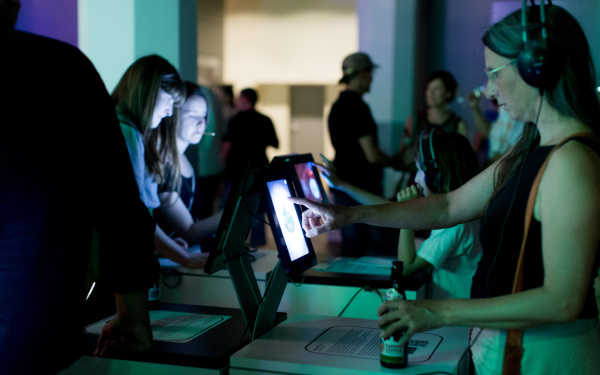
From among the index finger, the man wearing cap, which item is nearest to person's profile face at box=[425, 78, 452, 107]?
the man wearing cap

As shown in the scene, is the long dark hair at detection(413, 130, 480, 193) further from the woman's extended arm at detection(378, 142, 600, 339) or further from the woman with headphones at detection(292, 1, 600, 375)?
the woman's extended arm at detection(378, 142, 600, 339)

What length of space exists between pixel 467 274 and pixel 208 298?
108cm

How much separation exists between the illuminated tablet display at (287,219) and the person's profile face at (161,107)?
3.36ft

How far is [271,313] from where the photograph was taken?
67.7 inches

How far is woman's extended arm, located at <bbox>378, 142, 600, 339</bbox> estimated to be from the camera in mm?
1064

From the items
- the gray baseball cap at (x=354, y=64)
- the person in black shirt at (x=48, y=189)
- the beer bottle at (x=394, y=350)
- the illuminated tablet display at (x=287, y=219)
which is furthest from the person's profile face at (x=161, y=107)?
the gray baseball cap at (x=354, y=64)

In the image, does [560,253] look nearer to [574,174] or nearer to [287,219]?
[574,174]

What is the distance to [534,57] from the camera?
1.12 meters

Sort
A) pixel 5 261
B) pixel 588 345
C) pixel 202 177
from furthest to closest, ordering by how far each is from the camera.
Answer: pixel 202 177 → pixel 588 345 → pixel 5 261

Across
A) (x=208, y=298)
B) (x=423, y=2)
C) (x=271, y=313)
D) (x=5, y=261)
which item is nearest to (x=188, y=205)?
(x=208, y=298)

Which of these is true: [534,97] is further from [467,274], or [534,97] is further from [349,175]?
[349,175]

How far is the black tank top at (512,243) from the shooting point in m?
1.18

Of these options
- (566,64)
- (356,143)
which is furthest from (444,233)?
(356,143)

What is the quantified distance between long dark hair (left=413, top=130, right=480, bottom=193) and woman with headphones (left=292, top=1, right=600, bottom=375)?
3.18ft
